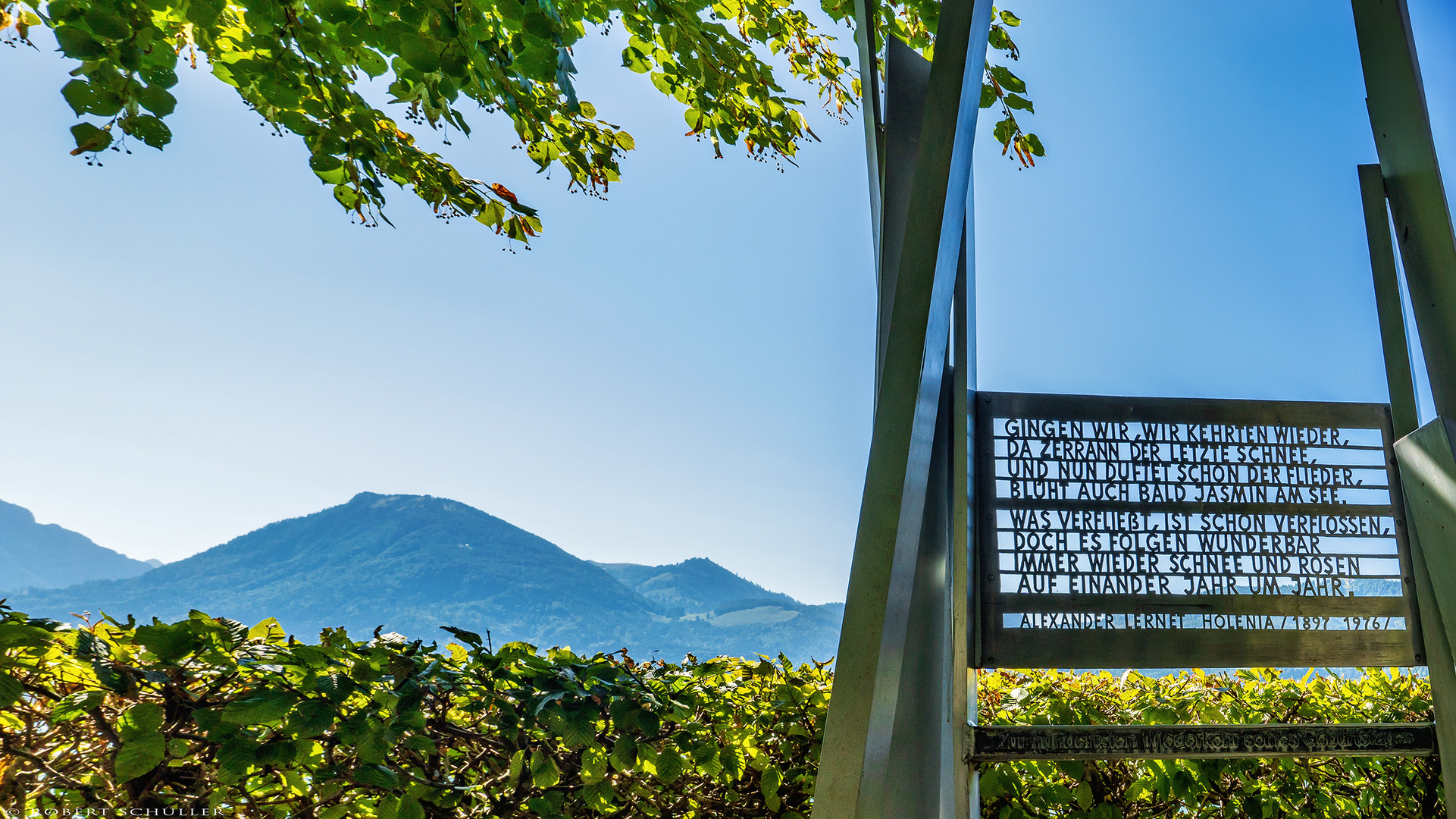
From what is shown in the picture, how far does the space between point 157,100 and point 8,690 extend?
146cm

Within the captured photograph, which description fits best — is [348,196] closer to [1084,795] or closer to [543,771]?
[543,771]


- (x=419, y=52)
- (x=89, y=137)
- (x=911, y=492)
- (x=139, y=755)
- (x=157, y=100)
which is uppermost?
(x=419, y=52)

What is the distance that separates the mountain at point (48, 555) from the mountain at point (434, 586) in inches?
378

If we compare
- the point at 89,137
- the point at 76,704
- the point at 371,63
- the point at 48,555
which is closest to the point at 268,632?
the point at 76,704

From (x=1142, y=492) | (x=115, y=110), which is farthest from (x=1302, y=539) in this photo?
(x=115, y=110)

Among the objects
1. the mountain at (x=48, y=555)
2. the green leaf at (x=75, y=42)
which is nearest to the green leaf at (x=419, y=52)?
the green leaf at (x=75, y=42)

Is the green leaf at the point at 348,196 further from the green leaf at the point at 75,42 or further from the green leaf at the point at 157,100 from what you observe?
the green leaf at the point at 75,42

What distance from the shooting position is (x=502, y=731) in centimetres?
151

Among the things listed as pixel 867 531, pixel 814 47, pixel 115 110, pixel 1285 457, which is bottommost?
pixel 867 531

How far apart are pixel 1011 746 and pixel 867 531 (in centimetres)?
106

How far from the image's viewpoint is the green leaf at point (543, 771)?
150 cm

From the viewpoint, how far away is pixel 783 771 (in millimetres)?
1843

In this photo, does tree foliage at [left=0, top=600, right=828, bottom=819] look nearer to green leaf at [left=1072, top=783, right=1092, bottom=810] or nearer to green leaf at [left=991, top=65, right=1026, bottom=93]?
green leaf at [left=1072, top=783, right=1092, bottom=810]

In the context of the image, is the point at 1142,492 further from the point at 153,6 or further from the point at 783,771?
the point at 153,6
